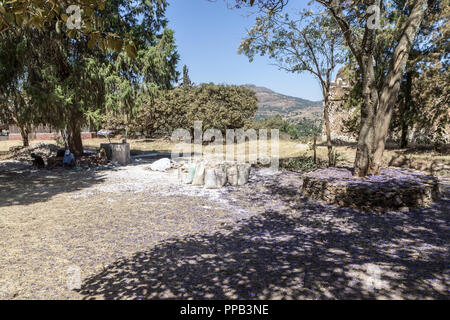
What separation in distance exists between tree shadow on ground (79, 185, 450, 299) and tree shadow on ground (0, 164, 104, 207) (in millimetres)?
5997

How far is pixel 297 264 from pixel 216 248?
1.51 metres

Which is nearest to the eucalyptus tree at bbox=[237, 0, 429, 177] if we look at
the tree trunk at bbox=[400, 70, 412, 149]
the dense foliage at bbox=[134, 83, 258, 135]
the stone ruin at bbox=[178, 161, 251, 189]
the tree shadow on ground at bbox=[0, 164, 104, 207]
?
the stone ruin at bbox=[178, 161, 251, 189]

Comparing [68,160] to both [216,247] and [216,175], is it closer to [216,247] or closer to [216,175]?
[216,175]

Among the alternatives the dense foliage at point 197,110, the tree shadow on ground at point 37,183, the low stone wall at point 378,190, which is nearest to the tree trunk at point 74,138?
the tree shadow on ground at point 37,183

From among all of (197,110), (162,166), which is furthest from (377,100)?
(197,110)

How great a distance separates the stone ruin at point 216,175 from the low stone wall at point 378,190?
3.06m

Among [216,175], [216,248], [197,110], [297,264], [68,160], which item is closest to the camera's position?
[297,264]

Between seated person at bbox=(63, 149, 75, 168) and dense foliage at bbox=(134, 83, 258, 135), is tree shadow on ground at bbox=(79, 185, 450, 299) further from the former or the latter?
dense foliage at bbox=(134, 83, 258, 135)

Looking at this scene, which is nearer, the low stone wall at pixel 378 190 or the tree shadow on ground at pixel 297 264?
the tree shadow on ground at pixel 297 264

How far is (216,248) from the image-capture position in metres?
5.00

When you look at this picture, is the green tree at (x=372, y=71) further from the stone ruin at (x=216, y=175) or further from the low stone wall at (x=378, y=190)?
the stone ruin at (x=216, y=175)

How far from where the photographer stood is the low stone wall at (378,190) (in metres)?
6.71

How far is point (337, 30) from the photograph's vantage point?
10.8 m
